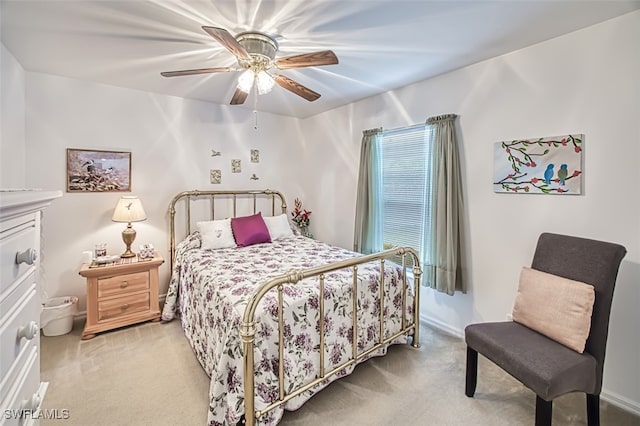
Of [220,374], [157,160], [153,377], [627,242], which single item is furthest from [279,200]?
[627,242]

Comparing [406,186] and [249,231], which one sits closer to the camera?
[406,186]

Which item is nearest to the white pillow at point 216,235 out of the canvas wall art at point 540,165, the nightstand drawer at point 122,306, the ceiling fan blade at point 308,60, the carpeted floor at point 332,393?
the nightstand drawer at point 122,306

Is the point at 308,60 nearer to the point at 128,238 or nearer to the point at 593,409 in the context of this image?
the point at 128,238

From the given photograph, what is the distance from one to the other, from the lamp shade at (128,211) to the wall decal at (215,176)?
3.35 feet

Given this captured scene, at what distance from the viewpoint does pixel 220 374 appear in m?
1.72

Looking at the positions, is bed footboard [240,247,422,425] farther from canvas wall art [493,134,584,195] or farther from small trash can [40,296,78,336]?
small trash can [40,296,78,336]

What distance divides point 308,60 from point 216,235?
2199mm

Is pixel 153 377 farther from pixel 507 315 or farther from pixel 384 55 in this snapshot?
pixel 384 55

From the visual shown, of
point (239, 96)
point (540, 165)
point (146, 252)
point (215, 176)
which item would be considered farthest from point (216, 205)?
point (540, 165)

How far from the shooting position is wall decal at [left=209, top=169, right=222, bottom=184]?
3.99 meters

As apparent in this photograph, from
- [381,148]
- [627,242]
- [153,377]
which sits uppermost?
[381,148]

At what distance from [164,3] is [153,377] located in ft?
8.45

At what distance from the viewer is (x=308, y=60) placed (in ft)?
6.61

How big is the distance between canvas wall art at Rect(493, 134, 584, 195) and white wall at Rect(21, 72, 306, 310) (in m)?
3.11
